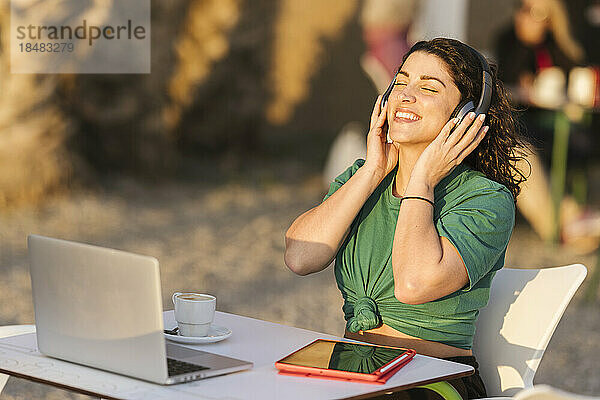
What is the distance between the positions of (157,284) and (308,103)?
6.73 meters

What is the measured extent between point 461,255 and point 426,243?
0.09 metres

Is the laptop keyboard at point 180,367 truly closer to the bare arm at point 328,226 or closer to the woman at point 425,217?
the woman at point 425,217

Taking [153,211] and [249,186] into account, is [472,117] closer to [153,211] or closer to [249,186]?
[153,211]

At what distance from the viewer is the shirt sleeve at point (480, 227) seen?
2258mm

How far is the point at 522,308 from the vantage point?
2426mm

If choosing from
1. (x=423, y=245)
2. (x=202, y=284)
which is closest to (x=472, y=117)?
(x=423, y=245)

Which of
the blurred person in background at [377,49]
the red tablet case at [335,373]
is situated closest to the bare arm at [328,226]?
the red tablet case at [335,373]

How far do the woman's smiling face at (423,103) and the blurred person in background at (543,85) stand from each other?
436cm

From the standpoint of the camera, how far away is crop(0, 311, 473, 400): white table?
1.73 m

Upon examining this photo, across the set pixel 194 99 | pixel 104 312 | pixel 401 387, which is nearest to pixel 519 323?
pixel 401 387

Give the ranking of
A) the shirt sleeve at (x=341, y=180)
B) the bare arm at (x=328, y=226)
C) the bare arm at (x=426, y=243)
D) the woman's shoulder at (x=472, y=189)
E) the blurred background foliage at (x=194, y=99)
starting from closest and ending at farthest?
the bare arm at (x=426, y=243)
the woman's shoulder at (x=472, y=189)
the bare arm at (x=328, y=226)
the shirt sleeve at (x=341, y=180)
the blurred background foliage at (x=194, y=99)

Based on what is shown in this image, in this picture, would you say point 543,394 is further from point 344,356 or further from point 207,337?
point 207,337

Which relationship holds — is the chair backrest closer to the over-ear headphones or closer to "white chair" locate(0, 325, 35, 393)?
the over-ear headphones

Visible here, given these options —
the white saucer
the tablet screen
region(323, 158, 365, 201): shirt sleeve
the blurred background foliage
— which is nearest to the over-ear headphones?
region(323, 158, 365, 201): shirt sleeve
